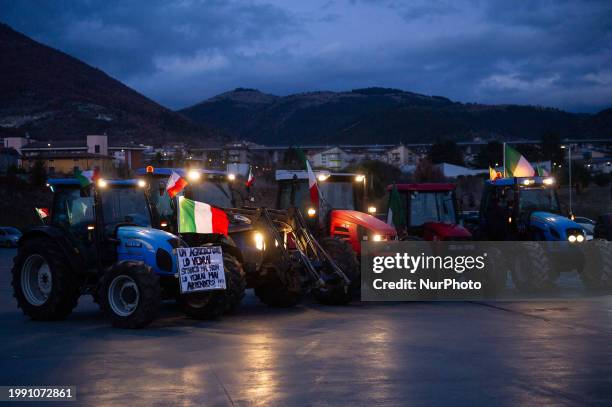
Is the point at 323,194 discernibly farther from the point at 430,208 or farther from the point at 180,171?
the point at 180,171

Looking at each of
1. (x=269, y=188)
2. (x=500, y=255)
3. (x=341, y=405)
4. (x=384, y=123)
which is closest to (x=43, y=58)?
(x=384, y=123)

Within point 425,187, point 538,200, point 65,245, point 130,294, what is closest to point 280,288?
point 130,294

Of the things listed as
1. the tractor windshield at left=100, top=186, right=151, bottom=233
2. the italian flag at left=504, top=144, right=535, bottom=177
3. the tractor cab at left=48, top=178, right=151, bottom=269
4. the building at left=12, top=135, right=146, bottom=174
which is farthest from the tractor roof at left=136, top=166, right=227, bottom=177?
the building at left=12, top=135, right=146, bottom=174

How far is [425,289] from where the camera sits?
Result: 60.2ft

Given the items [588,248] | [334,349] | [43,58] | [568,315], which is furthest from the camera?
[43,58]

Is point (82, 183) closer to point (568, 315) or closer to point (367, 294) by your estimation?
point (367, 294)

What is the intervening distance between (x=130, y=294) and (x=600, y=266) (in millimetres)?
11344

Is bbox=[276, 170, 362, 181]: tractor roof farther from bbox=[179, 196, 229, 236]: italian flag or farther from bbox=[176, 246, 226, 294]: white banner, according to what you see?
bbox=[176, 246, 226, 294]: white banner

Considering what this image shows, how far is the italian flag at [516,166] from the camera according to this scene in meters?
21.5

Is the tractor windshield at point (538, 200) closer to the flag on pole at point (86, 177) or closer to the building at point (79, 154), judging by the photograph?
the flag on pole at point (86, 177)

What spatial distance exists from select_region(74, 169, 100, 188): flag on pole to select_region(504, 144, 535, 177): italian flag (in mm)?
11639

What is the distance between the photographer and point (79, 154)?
265ft

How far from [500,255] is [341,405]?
12.4m

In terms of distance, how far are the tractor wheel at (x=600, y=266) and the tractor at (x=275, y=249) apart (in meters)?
6.41
